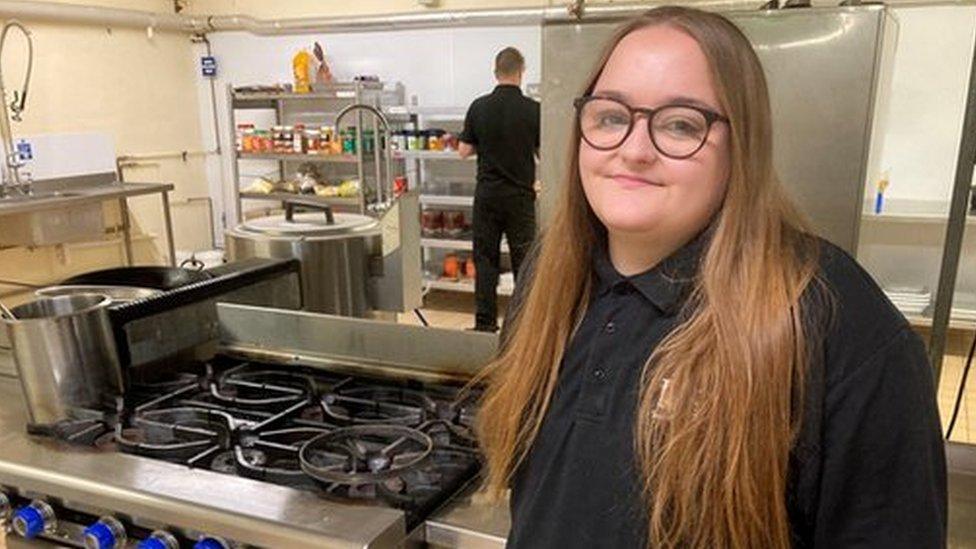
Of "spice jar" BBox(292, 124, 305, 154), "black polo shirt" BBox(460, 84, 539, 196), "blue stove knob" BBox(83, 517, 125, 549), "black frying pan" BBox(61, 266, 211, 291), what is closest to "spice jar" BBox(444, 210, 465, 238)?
"black polo shirt" BBox(460, 84, 539, 196)

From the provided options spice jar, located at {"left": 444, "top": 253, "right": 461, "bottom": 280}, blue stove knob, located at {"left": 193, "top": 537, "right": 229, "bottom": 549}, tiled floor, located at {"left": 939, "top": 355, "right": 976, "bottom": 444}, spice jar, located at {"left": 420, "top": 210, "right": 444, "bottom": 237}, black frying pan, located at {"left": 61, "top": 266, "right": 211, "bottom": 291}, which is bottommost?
tiled floor, located at {"left": 939, "top": 355, "right": 976, "bottom": 444}

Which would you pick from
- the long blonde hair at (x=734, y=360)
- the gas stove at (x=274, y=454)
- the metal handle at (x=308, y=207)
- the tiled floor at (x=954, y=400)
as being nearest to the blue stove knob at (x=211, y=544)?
the gas stove at (x=274, y=454)

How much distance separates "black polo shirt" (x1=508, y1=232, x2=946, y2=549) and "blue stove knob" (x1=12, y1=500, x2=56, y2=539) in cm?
88

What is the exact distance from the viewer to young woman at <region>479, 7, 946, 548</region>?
2.45ft

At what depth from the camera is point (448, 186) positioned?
536 centimetres

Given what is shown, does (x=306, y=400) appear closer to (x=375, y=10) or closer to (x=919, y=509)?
(x=919, y=509)

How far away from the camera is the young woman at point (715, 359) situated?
0.75m

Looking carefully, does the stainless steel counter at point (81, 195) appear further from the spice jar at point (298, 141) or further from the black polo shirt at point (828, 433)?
the black polo shirt at point (828, 433)

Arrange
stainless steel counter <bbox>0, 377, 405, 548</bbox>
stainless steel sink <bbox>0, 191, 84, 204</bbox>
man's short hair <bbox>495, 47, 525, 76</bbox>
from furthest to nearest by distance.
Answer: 1. stainless steel sink <bbox>0, 191, 84, 204</bbox>
2. man's short hair <bbox>495, 47, 525, 76</bbox>
3. stainless steel counter <bbox>0, 377, 405, 548</bbox>

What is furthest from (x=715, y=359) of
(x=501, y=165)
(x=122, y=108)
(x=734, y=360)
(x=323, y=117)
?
(x=122, y=108)

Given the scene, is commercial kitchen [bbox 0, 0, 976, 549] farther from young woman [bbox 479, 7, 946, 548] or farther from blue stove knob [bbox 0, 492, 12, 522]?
young woman [bbox 479, 7, 946, 548]

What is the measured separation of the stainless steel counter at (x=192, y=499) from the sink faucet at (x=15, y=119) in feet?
12.7

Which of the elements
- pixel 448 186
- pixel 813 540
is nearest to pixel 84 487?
pixel 813 540

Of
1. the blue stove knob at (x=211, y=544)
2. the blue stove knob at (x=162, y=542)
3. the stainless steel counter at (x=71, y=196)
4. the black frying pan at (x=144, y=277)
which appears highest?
the black frying pan at (x=144, y=277)
